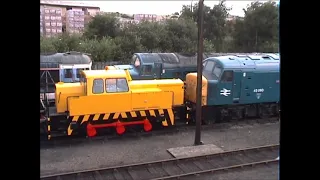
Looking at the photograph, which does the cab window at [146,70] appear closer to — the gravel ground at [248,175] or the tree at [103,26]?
the gravel ground at [248,175]

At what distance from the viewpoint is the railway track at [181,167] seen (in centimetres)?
716

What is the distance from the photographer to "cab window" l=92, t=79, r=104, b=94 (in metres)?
9.61

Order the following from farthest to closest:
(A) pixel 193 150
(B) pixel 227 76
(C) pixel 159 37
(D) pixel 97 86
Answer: (C) pixel 159 37 → (B) pixel 227 76 → (D) pixel 97 86 → (A) pixel 193 150

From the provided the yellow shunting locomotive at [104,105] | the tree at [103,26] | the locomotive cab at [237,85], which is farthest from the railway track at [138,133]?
the tree at [103,26]

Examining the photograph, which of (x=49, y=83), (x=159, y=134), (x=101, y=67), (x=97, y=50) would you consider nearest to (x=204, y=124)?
(x=159, y=134)

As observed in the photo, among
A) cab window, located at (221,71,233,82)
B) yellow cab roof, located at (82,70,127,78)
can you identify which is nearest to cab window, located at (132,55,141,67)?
cab window, located at (221,71,233,82)

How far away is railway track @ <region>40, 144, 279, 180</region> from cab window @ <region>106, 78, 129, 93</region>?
9.17ft

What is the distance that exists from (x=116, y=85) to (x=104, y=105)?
A: 0.65 meters

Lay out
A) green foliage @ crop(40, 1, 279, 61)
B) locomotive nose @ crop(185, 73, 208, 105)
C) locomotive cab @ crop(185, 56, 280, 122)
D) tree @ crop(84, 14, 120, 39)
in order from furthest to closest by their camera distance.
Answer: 1. tree @ crop(84, 14, 120, 39)
2. green foliage @ crop(40, 1, 279, 61)
3. locomotive nose @ crop(185, 73, 208, 105)
4. locomotive cab @ crop(185, 56, 280, 122)

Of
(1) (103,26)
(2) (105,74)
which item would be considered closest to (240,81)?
(2) (105,74)

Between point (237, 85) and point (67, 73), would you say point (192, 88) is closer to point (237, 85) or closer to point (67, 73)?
point (237, 85)

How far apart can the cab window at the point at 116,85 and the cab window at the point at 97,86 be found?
0.17 m

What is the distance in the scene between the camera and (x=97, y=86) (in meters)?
9.64

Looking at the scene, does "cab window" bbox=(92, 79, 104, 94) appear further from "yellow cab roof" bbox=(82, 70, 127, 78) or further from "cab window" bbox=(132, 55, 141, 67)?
"cab window" bbox=(132, 55, 141, 67)
